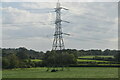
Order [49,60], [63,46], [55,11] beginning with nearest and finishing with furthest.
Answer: [63,46] < [55,11] < [49,60]

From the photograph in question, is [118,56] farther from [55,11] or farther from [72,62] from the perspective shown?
[55,11]

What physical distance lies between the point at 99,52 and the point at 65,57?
85819 mm

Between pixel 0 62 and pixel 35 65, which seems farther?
pixel 35 65

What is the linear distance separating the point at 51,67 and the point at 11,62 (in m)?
14.7

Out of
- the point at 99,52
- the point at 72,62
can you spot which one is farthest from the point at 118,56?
the point at 99,52

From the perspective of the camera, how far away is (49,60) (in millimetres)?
68500

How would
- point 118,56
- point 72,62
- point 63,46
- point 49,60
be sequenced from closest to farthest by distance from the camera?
1. point 63,46
2. point 49,60
3. point 72,62
4. point 118,56

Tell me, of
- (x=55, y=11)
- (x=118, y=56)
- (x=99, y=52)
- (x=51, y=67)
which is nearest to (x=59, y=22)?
(x=55, y=11)

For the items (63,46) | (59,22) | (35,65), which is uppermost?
(59,22)

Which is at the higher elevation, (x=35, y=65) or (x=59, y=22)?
(x=59, y=22)

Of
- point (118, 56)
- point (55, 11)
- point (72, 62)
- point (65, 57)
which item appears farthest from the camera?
point (118, 56)

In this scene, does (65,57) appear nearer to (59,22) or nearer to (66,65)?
(66,65)

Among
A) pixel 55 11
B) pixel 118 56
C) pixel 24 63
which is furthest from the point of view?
pixel 118 56

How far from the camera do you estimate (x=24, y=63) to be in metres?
83.6
